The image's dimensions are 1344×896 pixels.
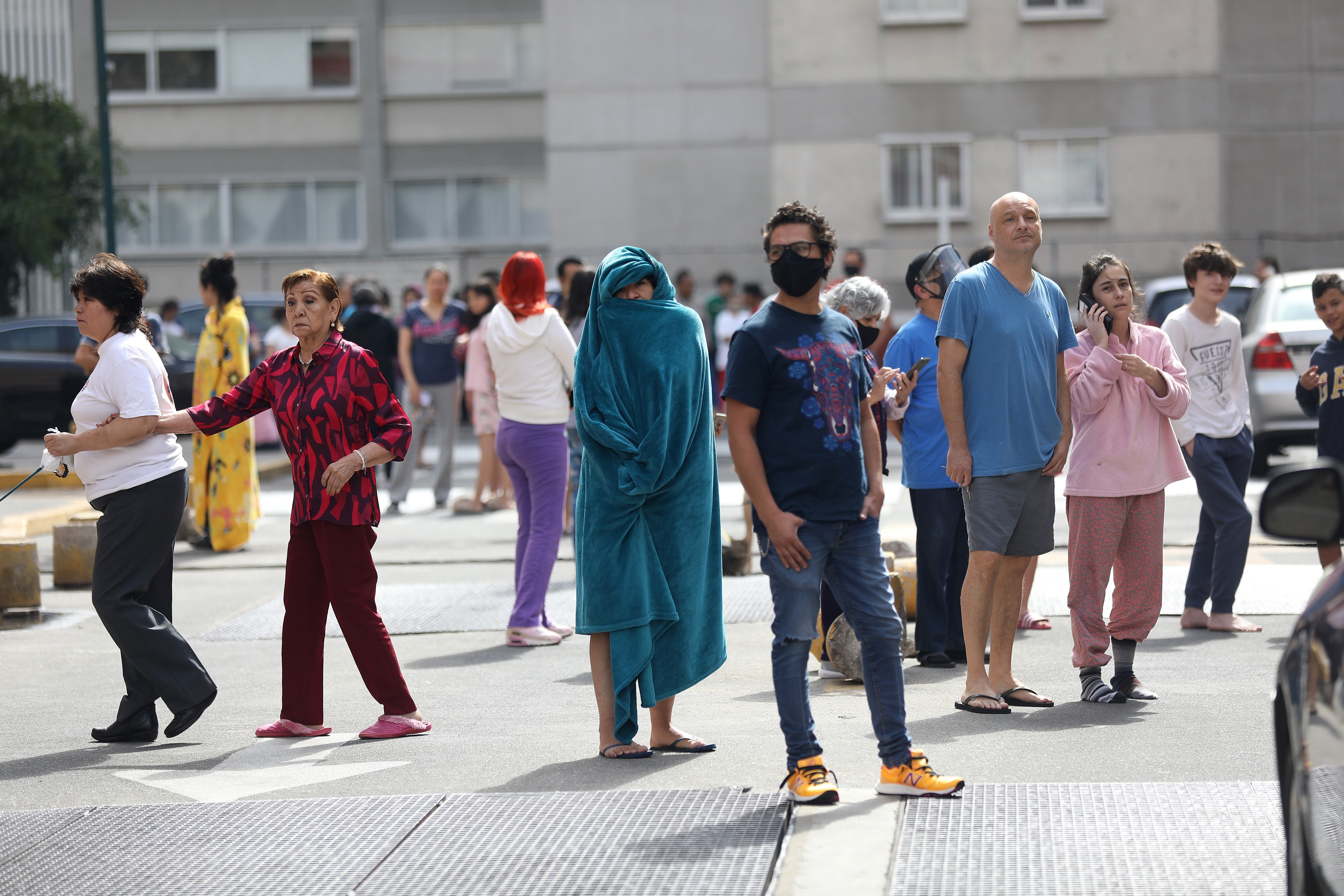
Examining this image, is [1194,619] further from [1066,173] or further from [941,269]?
[1066,173]

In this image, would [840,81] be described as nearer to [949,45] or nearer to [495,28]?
[949,45]

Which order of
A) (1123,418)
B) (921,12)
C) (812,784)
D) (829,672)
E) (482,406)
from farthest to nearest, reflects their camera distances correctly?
(921,12)
(482,406)
(829,672)
(1123,418)
(812,784)

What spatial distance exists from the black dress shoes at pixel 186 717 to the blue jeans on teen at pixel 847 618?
8.62 ft

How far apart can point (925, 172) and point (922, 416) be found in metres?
21.2

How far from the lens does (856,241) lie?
28109 millimetres

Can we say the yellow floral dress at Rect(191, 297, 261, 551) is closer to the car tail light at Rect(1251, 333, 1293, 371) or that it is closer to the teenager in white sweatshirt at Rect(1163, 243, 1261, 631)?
the teenager in white sweatshirt at Rect(1163, 243, 1261, 631)

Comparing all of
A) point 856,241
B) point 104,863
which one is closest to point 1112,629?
point 104,863

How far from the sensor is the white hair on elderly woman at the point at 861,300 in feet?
24.3

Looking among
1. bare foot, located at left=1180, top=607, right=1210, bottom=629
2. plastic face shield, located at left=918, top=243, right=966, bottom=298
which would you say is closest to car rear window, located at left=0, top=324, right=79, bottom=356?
plastic face shield, located at left=918, top=243, right=966, bottom=298

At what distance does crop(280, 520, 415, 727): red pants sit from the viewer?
6402mm

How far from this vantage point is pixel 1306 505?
333 cm

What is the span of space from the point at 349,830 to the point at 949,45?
2487 cm

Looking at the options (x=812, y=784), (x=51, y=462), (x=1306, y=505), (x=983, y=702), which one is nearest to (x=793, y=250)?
(x=812, y=784)

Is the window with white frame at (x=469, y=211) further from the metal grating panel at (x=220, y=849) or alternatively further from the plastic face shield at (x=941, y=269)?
the metal grating panel at (x=220, y=849)
